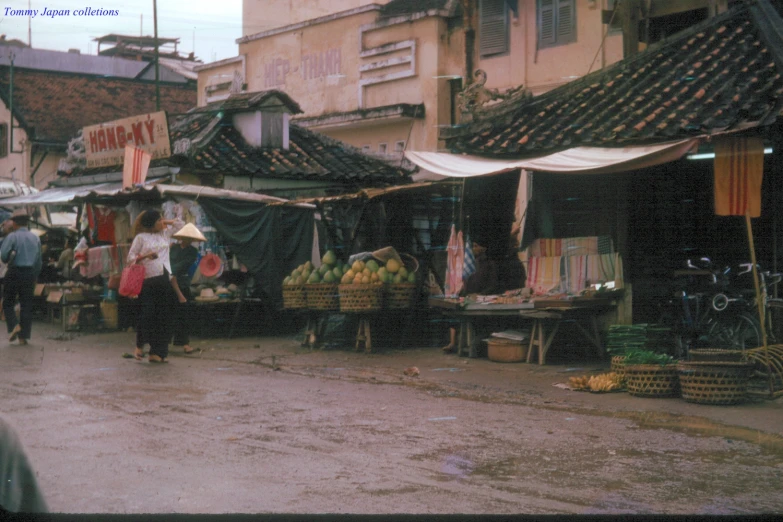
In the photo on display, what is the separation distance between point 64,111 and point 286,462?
114 feet

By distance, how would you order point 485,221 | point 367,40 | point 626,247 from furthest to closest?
point 367,40 < point 485,221 < point 626,247

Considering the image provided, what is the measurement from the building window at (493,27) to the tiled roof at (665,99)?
6.74 metres

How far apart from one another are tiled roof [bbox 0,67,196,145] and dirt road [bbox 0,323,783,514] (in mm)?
26980

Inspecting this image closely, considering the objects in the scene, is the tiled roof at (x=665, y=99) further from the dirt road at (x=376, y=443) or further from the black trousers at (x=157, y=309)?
the black trousers at (x=157, y=309)

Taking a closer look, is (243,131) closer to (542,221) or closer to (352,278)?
(352,278)

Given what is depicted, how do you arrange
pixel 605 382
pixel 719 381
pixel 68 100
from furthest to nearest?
pixel 68 100, pixel 605 382, pixel 719 381

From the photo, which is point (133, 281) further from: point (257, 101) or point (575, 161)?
point (257, 101)

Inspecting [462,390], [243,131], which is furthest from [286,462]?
[243,131]

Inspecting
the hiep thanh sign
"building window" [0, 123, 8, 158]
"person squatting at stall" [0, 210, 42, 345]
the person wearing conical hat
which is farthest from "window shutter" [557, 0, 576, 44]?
"building window" [0, 123, 8, 158]

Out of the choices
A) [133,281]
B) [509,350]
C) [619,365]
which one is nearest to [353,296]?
[509,350]

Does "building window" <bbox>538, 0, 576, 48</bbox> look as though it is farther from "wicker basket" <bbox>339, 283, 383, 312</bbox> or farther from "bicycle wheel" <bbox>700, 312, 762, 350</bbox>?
"bicycle wheel" <bbox>700, 312, 762, 350</bbox>

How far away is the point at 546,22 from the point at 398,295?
9.23m

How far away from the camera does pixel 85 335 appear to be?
61.0ft

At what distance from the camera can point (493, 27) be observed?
2261cm
